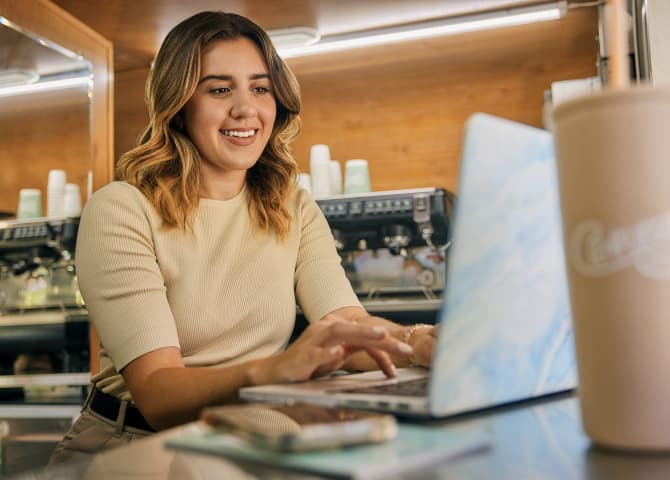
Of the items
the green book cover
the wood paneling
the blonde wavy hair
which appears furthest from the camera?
the wood paneling

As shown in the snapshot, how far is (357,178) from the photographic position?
3.15 m

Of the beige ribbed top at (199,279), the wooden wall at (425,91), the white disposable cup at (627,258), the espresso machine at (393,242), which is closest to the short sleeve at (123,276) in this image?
the beige ribbed top at (199,279)

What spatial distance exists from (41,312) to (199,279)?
194 cm

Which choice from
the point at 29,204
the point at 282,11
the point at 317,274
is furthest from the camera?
the point at 29,204

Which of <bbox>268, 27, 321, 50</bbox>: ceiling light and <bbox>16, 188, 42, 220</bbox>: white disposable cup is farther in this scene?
<bbox>16, 188, 42, 220</bbox>: white disposable cup

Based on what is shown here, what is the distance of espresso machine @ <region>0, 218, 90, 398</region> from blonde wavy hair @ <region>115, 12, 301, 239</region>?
1.64m

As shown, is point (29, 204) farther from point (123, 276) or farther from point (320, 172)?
point (123, 276)

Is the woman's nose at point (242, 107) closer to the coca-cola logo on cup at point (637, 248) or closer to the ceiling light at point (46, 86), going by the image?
the coca-cola logo on cup at point (637, 248)

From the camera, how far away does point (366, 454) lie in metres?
0.37

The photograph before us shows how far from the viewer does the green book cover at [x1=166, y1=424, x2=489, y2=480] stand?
1.13 ft

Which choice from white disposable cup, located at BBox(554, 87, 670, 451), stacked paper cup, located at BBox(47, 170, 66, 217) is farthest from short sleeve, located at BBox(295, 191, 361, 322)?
stacked paper cup, located at BBox(47, 170, 66, 217)

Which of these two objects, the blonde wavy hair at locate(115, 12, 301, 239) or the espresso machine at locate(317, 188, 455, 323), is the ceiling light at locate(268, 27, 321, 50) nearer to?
the espresso machine at locate(317, 188, 455, 323)

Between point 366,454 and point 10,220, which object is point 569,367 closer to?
point 366,454

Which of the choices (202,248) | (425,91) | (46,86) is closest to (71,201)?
(46,86)
